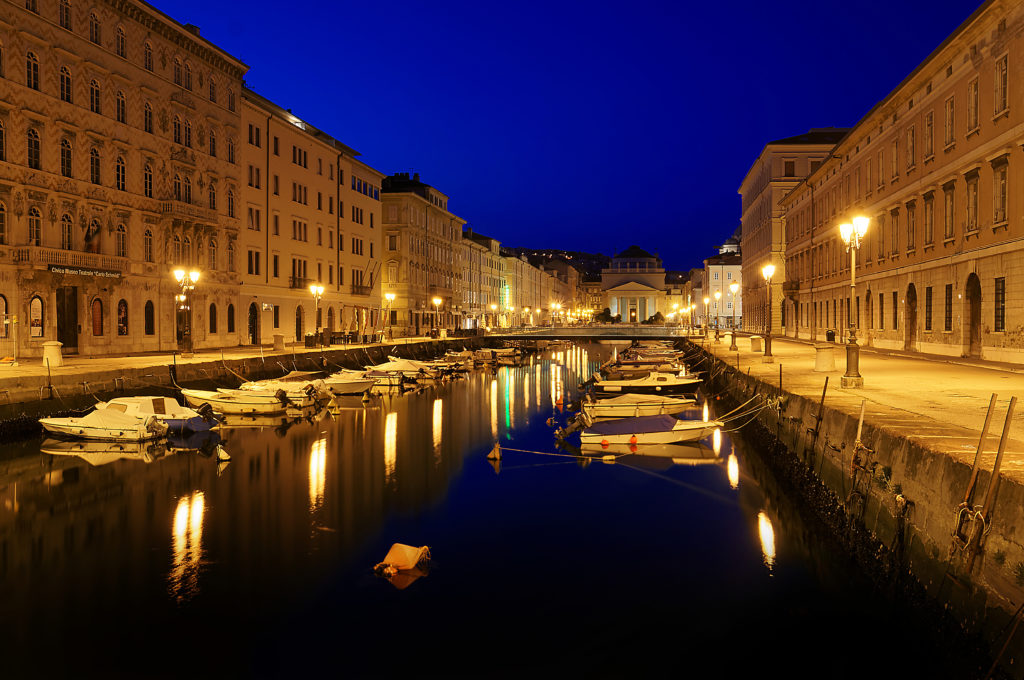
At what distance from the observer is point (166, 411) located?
90.7ft

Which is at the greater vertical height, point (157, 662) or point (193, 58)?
point (193, 58)

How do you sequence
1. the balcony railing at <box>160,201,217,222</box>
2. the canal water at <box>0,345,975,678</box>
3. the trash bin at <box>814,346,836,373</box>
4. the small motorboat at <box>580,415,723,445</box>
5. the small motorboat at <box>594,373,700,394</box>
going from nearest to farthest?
1. the canal water at <box>0,345,975,678</box>
2. the small motorboat at <box>580,415,723,445</box>
3. the trash bin at <box>814,346,836,373</box>
4. the small motorboat at <box>594,373,700,394</box>
5. the balcony railing at <box>160,201,217,222</box>

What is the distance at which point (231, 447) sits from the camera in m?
27.7

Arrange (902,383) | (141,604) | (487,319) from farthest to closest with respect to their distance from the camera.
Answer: (487,319) → (902,383) → (141,604)

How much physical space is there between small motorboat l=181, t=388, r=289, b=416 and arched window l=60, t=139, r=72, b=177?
15074 millimetres

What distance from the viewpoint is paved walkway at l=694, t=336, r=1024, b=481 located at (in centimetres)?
1199

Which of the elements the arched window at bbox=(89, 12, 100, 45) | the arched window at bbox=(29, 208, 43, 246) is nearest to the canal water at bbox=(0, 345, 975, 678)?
the arched window at bbox=(29, 208, 43, 246)

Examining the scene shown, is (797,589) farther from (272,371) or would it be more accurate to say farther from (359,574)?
(272,371)

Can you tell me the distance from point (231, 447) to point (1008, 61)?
32752 mm

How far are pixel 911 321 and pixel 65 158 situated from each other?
154 feet

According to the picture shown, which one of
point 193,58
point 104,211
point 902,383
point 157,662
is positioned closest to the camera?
point 157,662

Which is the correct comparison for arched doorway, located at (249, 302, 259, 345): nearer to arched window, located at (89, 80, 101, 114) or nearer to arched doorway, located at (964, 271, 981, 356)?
arched window, located at (89, 80, 101, 114)

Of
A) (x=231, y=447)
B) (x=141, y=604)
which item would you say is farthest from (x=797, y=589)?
(x=231, y=447)

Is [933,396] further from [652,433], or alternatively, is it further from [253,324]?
[253,324]
